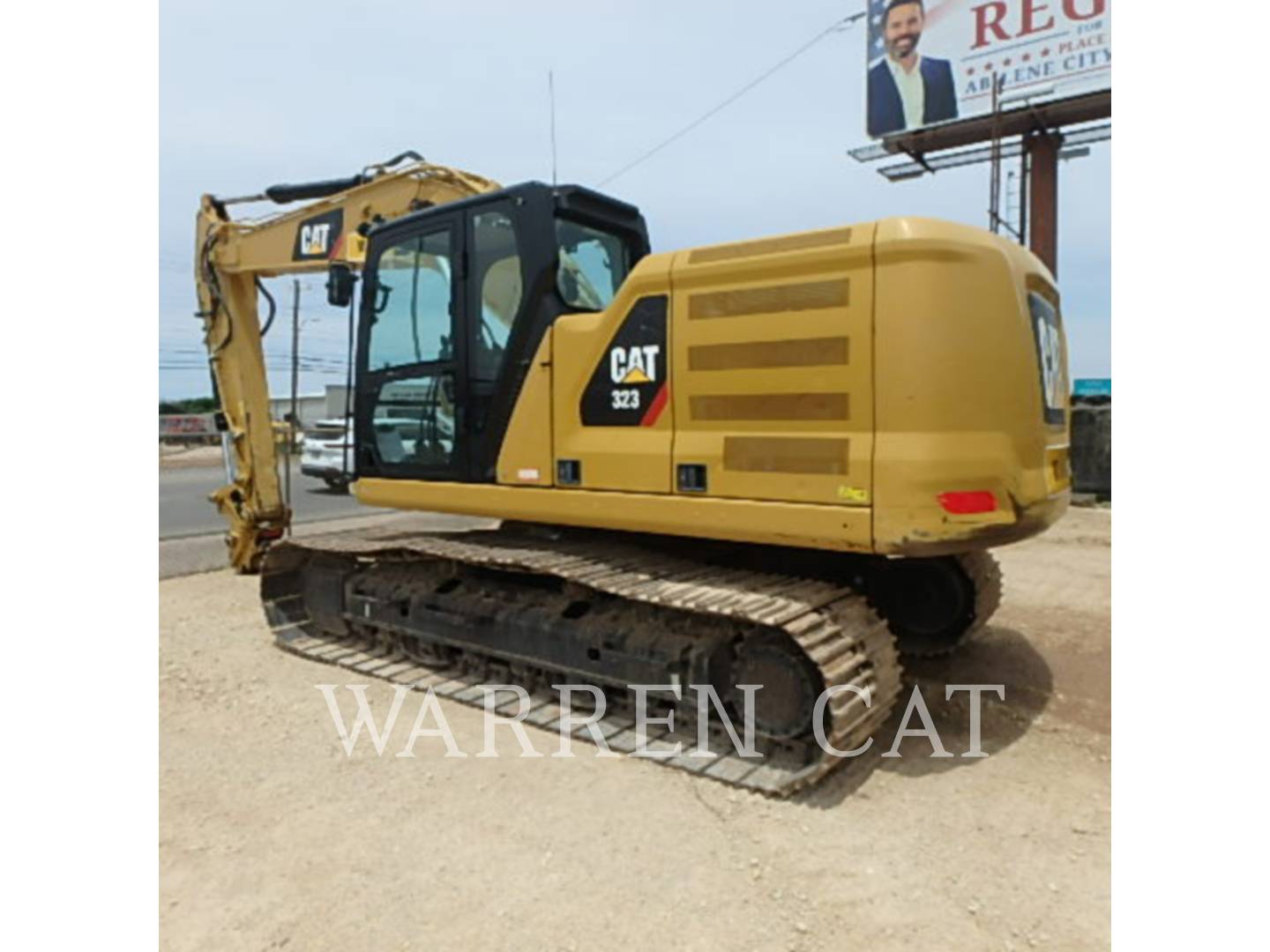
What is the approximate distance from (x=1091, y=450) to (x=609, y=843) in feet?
46.0

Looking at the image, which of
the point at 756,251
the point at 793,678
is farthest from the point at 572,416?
the point at 793,678

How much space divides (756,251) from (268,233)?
193 inches

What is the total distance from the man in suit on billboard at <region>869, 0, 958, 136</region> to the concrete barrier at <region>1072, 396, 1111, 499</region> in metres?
10.7

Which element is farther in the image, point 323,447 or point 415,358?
point 323,447

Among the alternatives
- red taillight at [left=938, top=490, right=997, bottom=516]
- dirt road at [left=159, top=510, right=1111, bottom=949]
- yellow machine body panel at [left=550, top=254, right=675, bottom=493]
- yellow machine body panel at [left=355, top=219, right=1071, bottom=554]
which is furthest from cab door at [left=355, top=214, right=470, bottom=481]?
red taillight at [left=938, top=490, right=997, bottom=516]

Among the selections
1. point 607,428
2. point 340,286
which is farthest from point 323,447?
point 607,428

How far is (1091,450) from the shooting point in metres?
14.7

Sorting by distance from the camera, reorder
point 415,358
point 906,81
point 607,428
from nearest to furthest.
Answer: point 607,428, point 415,358, point 906,81

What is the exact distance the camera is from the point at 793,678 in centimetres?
385

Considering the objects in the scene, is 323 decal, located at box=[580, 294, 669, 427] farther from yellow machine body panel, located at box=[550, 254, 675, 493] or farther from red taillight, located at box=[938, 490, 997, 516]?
red taillight, located at box=[938, 490, 997, 516]

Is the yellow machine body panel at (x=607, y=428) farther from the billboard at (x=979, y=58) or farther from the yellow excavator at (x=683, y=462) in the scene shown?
the billboard at (x=979, y=58)

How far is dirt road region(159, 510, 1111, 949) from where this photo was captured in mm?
2779

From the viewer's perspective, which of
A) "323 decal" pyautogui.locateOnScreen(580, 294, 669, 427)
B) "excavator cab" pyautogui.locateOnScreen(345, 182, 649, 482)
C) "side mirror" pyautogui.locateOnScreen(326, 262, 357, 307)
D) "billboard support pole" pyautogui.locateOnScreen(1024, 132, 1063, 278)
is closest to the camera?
"323 decal" pyautogui.locateOnScreen(580, 294, 669, 427)

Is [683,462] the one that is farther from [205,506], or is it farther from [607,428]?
[205,506]
